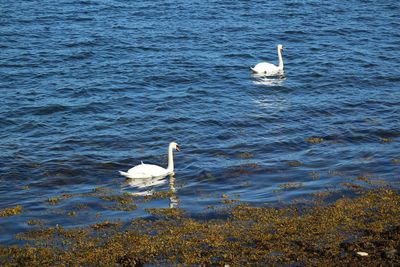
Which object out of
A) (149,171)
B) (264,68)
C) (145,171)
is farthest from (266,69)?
(145,171)

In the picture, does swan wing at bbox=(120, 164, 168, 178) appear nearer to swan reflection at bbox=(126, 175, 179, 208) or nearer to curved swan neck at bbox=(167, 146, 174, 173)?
swan reflection at bbox=(126, 175, 179, 208)

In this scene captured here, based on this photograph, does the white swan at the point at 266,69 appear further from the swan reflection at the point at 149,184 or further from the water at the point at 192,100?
the swan reflection at the point at 149,184

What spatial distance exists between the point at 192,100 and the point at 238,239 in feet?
45.8

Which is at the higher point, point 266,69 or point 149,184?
point 266,69

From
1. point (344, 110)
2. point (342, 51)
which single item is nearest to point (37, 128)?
point (344, 110)

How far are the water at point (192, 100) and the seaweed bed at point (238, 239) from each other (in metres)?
0.85

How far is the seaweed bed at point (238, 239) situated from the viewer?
15359 mm

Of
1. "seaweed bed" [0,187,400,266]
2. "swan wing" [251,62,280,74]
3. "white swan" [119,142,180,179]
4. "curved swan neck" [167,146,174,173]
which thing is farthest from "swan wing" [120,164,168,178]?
"swan wing" [251,62,280,74]

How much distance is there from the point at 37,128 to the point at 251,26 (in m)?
17.8

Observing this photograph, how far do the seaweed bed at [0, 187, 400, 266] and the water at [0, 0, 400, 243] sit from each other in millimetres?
855

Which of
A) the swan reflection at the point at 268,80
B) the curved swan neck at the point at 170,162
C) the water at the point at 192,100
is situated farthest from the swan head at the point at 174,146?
the swan reflection at the point at 268,80

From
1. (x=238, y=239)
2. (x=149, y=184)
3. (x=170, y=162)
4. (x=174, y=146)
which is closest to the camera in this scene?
(x=238, y=239)

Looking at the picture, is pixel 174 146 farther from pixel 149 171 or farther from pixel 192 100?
pixel 192 100

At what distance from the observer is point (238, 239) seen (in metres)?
16.5
